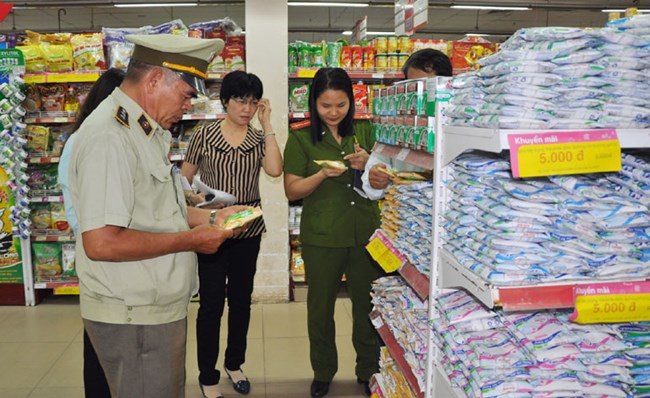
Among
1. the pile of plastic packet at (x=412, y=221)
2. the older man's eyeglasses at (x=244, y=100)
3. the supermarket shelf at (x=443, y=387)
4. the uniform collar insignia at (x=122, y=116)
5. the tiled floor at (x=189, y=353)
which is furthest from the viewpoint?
the tiled floor at (x=189, y=353)

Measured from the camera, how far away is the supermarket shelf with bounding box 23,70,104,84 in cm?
492

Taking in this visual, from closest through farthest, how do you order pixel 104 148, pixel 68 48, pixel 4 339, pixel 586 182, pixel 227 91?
pixel 586 182 < pixel 104 148 < pixel 227 91 < pixel 4 339 < pixel 68 48

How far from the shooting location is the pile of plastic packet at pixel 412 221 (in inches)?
83.0

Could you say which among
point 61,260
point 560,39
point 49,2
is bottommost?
point 61,260

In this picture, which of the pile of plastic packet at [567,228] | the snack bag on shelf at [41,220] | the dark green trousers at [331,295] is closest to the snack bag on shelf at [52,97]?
the snack bag on shelf at [41,220]

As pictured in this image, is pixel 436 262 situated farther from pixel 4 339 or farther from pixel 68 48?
pixel 68 48

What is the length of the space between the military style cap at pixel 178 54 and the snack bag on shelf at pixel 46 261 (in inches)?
154

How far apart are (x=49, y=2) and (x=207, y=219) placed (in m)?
11.1

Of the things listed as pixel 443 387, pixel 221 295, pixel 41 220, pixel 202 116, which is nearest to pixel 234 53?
pixel 202 116

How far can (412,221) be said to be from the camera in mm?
2279

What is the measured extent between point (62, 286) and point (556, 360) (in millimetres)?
4759

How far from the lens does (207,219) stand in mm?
2377

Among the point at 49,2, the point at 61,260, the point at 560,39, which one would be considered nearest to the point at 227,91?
the point at 560,39

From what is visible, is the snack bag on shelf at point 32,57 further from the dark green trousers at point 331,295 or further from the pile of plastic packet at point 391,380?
the pile of plastic packet at point 391,380
